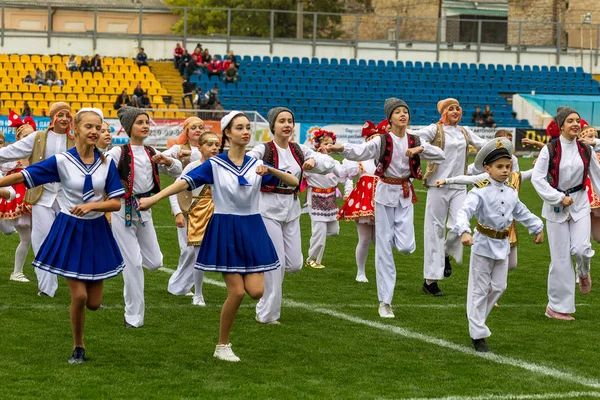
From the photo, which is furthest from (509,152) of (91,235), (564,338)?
(91,235)

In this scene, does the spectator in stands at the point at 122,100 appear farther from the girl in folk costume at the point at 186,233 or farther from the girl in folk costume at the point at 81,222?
the girl in folk costume at the point at 81,222

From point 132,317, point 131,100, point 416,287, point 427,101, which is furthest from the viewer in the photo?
point 427,101

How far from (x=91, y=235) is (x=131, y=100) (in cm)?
2842

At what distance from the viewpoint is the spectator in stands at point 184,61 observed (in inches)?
1619

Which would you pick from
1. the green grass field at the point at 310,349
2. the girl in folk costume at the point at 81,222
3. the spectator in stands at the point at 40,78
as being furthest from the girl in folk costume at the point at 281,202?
the spectator in stands at the point at 40,78

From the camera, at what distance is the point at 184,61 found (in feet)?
136

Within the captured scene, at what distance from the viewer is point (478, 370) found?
844 cm

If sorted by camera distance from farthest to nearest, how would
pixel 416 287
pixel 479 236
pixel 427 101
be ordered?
pixel 427 101
pixel 416 287
pixel 479 236

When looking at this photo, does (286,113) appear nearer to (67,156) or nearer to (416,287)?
(67,156)

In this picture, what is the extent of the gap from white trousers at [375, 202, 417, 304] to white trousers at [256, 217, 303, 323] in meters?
0.93

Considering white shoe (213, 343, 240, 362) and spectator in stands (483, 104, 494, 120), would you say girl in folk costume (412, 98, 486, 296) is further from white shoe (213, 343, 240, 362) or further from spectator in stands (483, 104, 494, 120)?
spectator in stands (483, 104, 494, 120)

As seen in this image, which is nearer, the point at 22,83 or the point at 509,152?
the point at 509,152

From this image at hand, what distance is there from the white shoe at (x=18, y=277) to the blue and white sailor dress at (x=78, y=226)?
→ 4473 millimetres

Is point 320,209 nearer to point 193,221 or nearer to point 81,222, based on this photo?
point 193,221
